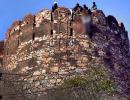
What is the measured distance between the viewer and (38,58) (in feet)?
54.5

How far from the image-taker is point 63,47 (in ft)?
54.6

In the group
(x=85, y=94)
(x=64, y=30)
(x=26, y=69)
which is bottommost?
(x=85, y=94)

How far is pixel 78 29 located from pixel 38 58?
68.4 inches

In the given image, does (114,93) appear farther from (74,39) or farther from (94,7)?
(94,7)

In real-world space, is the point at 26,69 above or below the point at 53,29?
below

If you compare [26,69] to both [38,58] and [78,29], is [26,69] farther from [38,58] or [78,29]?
[78,29]

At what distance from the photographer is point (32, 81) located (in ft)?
53.6

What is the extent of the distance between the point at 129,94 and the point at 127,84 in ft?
1.23

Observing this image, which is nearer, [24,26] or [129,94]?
[129,94]

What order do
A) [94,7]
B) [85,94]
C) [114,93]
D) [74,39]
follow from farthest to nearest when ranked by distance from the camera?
[94,7], [74,39], [114,93], [85,94]

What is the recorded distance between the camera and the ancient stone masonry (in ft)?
53.5

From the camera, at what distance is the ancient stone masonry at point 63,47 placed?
16312mm

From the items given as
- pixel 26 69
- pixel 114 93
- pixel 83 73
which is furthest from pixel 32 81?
pixel 114 93

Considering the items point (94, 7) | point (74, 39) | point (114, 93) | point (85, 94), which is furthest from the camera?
point (94, 7)
